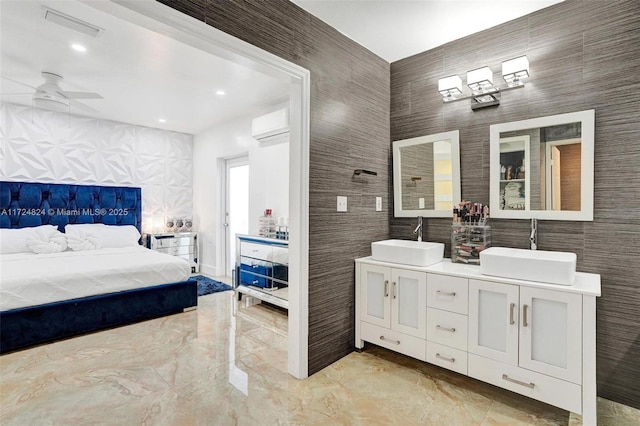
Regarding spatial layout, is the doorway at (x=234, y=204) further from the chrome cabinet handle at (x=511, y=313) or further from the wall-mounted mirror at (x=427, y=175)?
the chrome cabinet handle at (x=511, y=313)

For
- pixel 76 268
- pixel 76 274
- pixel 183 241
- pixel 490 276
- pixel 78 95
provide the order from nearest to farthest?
pixel 490 276, pixel 76 274, pixel 76 268, pixel 78 95, pixel 183 241

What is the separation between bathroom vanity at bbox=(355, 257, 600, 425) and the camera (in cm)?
166

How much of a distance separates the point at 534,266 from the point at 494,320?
41 centimetres

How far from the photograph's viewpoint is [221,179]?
5465 millimetres

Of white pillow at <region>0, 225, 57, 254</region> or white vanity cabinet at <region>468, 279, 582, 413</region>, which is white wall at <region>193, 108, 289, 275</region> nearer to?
white pillow at <region>0, 225, 57, 254</region>

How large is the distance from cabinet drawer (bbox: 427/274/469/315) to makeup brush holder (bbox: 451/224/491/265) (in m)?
0.40

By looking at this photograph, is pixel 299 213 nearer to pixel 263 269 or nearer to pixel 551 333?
pixel 551 333

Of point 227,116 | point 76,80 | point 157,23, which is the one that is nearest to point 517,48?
point 157,23

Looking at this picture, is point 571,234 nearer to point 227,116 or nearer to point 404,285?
point 404,285

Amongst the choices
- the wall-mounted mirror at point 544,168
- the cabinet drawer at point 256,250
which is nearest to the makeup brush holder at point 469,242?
the wall-mounted mirror at point 544,168

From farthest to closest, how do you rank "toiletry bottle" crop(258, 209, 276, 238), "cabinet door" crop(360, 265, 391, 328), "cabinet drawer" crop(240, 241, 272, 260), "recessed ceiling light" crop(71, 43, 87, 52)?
"toiletry bottle" crop(258, 209, 276, 238) → "cabinet drawer" crop(240, 241, 272, 260) → "recessed ceiling light" crop(71, 43, 87, 52) → "cabinet door" crop(360, 265, 391, 328)

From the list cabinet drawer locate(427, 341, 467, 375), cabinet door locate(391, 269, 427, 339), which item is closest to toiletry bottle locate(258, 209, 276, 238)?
cabinet door locate(391, 269, 427, 339)

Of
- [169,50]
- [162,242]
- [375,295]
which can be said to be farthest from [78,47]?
[375,295]

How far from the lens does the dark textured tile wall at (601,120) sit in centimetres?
192
